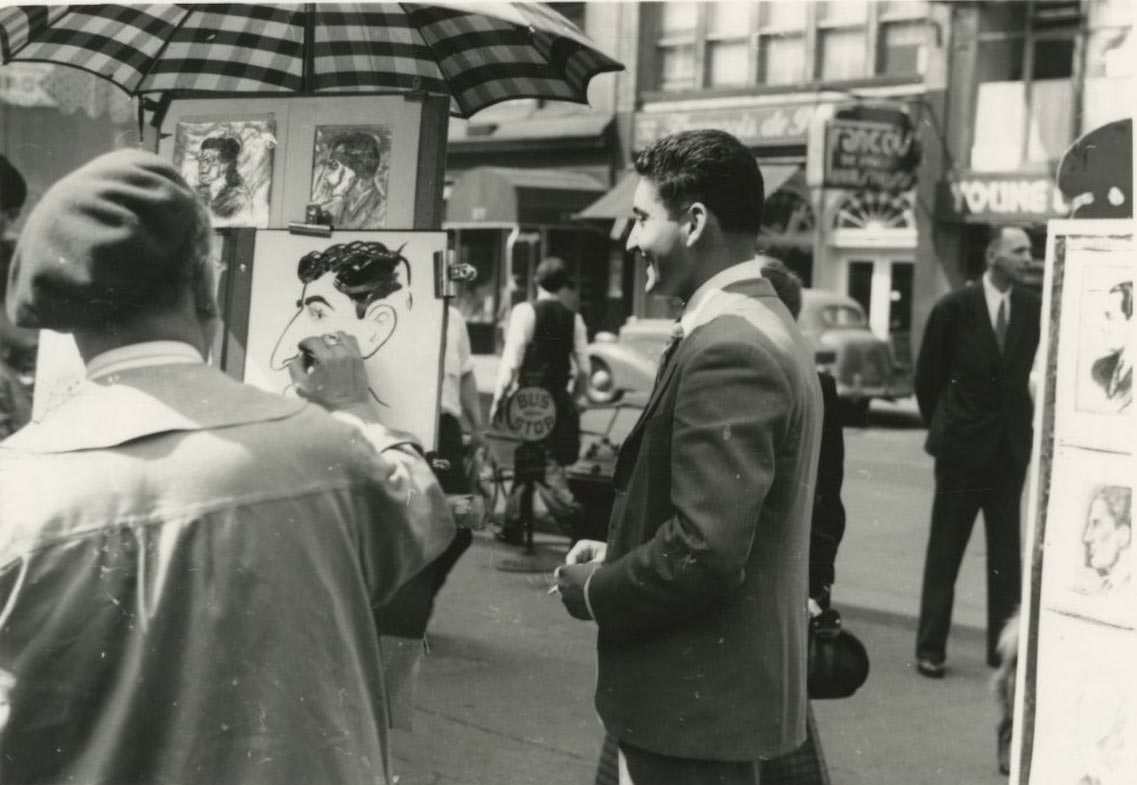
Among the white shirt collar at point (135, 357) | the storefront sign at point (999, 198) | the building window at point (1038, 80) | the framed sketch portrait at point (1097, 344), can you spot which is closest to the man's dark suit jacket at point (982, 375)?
the framed sketch portrait at point (1097, 344)

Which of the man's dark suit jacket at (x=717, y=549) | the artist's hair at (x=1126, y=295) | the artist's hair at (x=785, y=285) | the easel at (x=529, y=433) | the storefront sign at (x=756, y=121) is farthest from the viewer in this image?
the storefront sign at (x=756, y=121)

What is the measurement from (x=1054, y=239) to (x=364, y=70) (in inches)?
74.9

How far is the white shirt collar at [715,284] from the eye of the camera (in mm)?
2656

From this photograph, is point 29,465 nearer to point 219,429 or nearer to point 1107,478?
point 219,429

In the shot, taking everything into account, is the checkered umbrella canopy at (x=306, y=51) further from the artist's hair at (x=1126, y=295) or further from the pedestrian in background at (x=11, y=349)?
the artist's hair at (x=1126, y=295)

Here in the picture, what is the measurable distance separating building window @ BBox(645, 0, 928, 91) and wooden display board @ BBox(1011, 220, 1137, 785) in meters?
20.0

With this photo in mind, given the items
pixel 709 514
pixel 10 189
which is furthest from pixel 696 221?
pixel 10 189

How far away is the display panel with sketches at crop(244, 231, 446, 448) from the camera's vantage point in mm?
3400

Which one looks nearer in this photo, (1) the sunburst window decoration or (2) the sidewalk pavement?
(2) the sidewalk pavement

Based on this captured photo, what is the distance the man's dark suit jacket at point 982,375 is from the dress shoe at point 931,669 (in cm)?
88

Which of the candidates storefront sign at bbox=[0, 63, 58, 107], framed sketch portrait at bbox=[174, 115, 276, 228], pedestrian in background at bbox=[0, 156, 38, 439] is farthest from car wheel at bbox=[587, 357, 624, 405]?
framed sketch portrait at bbox=[174, 115, 276, 228]

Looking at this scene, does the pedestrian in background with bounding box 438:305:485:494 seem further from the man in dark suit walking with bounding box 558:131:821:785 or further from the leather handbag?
the man in dark suit walking with bounding box 558:131:821:785

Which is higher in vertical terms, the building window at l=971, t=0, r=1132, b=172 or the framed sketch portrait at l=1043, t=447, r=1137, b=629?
the building window at l=971, t=0, r=1132, b=172

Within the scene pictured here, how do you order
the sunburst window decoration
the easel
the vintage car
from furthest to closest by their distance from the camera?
1. the sunburst window decoration
2. the vintage car
3. the easel
